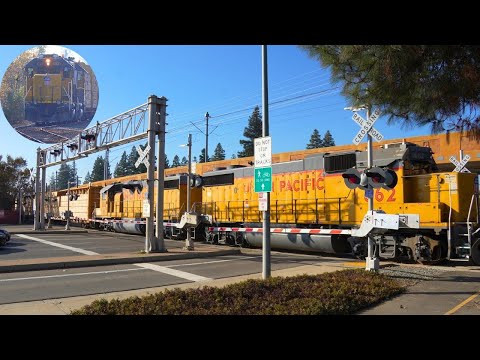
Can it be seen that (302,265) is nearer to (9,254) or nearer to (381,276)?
(381,276)

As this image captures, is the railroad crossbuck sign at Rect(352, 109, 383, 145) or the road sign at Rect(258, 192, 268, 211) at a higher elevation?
the railroad crossbuck sign at Rect(352, 109, 383, 145)

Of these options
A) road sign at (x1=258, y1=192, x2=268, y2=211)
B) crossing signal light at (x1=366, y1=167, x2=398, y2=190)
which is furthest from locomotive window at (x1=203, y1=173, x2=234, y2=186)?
crossing signal light at (x1=366, y1=167, x2=398, y2=190)

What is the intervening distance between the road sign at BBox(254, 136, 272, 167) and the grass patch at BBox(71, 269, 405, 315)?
281cm

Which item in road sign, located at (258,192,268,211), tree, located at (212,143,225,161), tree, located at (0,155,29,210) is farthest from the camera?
tree, located at (212,143,225,161)

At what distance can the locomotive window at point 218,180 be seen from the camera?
23484 mm

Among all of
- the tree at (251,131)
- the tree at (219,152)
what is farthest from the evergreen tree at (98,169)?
the tree at (251,131)

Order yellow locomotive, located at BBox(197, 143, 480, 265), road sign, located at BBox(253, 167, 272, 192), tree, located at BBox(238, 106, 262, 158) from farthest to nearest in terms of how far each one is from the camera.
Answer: tree, located at BBox(238, 106, 262, 158), yellow locomotive, located at BBox(197, 143, 480, 265), road sign, located at BBox(253, 167, 272, 192)

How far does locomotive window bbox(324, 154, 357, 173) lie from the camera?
16781 millimetres

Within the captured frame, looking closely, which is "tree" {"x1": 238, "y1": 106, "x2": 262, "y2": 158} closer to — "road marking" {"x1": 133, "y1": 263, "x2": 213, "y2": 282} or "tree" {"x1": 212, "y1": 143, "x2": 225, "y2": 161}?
"tree" {"x1": 212, "y1": 143, "x2": 225, "y2": 161}

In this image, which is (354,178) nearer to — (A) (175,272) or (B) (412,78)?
(B) (412,78)

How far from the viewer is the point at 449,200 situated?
1411 centimetres
